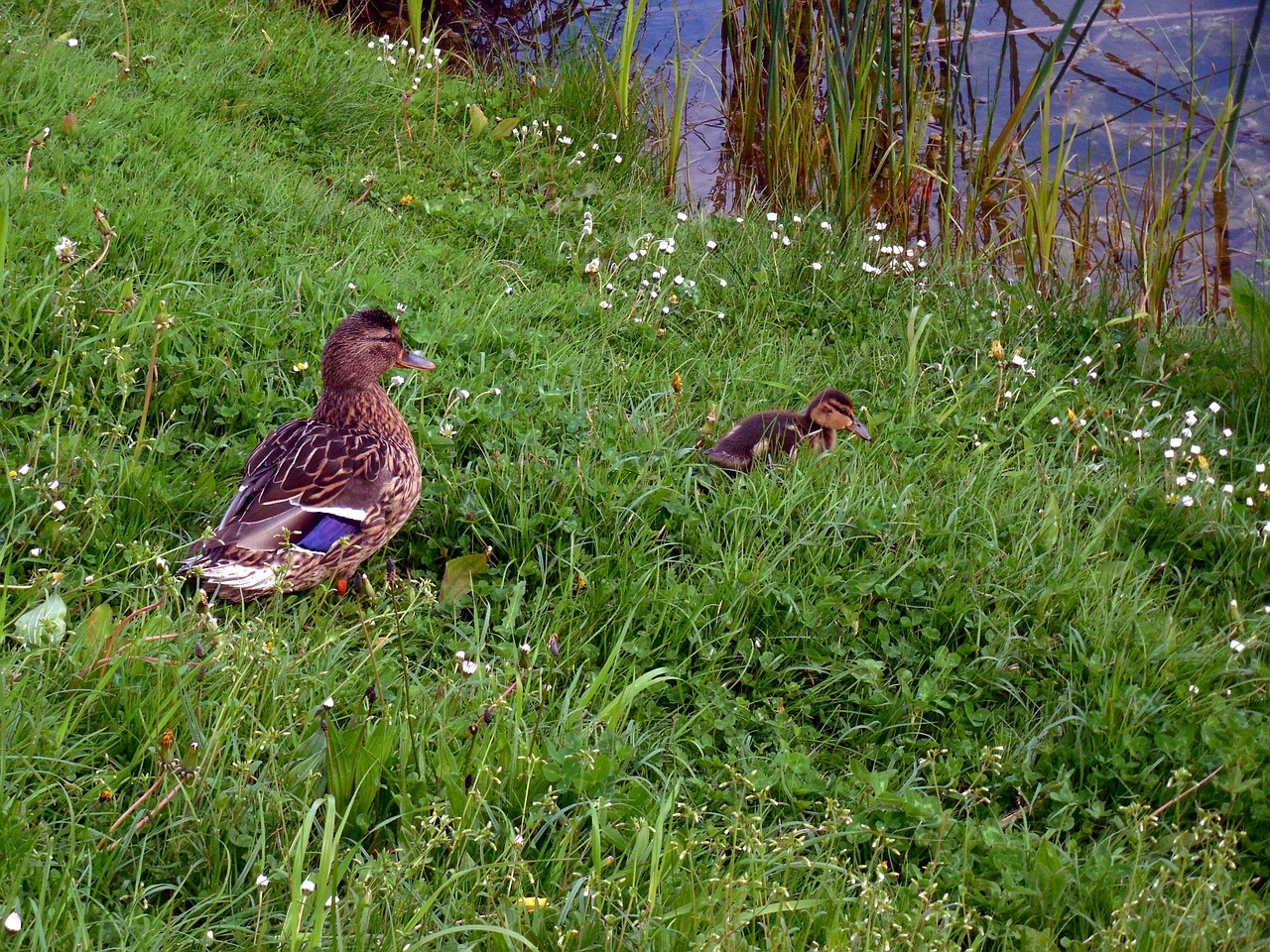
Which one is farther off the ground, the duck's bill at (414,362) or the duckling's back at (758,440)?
the duck's bill at (414,362)

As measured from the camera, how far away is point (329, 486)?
3.47 metres

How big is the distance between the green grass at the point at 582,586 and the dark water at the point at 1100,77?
199cm

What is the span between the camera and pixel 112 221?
4.57 meters

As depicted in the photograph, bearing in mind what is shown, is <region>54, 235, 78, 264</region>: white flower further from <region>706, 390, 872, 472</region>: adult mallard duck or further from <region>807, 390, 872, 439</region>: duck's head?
<region>807, 390, 872, 439</region>: duck's head

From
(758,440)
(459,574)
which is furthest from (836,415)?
(459,574)

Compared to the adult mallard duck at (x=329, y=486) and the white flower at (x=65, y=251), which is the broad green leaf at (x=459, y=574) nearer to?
the adult mallard duck at (x=329, y=486)

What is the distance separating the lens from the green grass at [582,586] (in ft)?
7.70

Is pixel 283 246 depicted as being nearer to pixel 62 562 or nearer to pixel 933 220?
pixel 62 562

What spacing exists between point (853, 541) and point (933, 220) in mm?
4162

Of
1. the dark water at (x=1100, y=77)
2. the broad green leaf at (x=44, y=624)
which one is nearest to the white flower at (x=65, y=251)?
the broad green leaf at (x=44, y=624)

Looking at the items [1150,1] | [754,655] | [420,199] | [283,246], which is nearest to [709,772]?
[754,655]

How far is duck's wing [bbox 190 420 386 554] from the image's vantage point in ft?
10.8

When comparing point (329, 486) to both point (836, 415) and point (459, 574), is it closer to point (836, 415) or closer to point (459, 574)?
point (459, 574)

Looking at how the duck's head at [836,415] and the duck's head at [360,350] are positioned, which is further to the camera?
the duck's head at [836,415]
